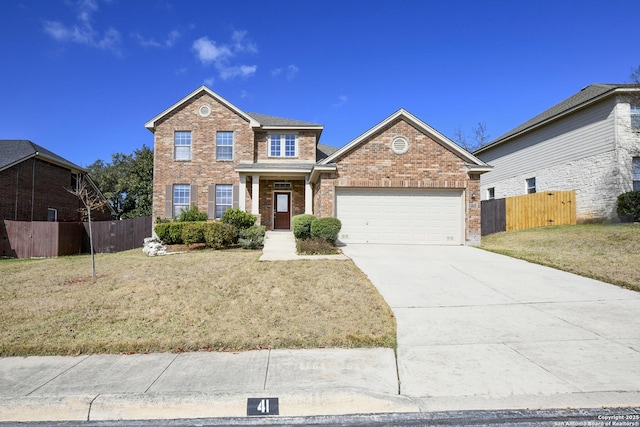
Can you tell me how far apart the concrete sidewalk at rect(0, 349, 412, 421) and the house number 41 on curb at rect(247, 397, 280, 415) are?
4cm

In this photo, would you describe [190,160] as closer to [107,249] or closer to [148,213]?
[107,249]

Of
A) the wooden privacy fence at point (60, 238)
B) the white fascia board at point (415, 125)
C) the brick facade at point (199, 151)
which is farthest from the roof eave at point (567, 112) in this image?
the wooden privacy fence at point (60, 238)

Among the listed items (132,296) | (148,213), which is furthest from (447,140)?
(148,213)

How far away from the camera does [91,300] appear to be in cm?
682

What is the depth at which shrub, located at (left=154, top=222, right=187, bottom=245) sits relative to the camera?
15.1 m

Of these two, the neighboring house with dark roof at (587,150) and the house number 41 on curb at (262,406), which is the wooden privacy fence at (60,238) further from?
the neighboring house with dark roof at (587,150)

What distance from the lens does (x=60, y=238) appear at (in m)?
16.2

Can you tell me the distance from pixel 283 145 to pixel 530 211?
13.8 meters

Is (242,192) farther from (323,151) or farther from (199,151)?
(323,151)

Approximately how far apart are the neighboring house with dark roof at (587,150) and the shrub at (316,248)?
13449 millimetres

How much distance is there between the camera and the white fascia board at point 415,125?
1402cm

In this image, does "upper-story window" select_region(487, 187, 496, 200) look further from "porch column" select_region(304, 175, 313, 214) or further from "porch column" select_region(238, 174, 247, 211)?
"porch column" select_region(238, 174, 247, 211)

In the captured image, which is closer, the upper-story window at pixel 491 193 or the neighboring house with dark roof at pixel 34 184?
the neighboring house with dark roof at pixel 34 184

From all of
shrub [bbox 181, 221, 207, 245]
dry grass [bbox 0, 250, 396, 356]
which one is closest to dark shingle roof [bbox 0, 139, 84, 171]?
shrub [bbox 181, 221, 207, 245]
